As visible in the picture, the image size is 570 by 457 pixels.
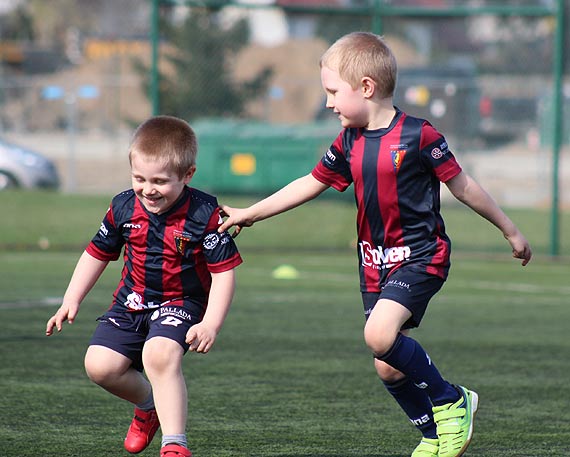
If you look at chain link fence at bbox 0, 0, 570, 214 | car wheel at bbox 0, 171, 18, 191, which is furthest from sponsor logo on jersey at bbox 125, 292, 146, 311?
car wheel at bbox 0, 171, 18, 191

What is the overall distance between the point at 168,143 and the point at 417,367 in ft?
4.28

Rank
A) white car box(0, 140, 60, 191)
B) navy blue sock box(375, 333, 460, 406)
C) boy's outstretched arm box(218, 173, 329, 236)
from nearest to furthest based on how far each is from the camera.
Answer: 1. navy blue sock box(375, 333, 460, 406)
2. boy's outstretched arm box(218, 173, 329, 236)
3. white car box(0, 140, 60, 191)

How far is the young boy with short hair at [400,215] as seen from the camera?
4.56m

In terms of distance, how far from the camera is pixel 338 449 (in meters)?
4.70

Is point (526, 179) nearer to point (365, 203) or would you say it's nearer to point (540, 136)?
point (540, 136)

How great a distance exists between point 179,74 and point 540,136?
19.7 ft

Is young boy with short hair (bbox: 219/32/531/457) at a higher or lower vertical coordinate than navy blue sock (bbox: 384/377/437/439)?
higher

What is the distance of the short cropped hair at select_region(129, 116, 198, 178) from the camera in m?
4.23

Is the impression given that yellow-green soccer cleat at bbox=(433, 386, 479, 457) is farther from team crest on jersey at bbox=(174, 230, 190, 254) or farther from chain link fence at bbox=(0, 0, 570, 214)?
chain link fence at bbox=(0, 0, 570, 214)

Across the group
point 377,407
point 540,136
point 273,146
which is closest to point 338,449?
point 377,407

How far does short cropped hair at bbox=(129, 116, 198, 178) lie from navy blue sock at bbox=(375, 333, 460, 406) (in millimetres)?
1065

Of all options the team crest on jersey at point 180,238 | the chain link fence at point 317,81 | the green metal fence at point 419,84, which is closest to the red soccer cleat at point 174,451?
the team crest on jersey at point 180,238

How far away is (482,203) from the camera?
468 cm

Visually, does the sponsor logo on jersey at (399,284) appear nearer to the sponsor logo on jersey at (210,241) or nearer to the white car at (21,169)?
the sponsor logo on jersey at (210,241)
